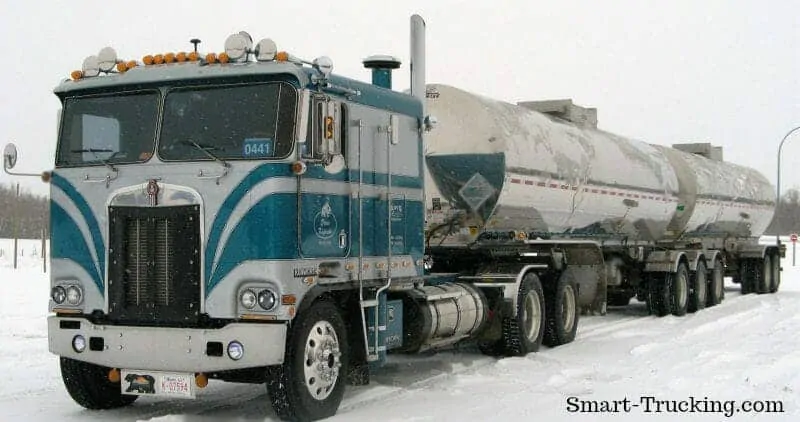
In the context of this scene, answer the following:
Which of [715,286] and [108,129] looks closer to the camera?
[108,129]

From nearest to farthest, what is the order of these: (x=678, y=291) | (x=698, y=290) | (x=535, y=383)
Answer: (x=535, y=383)
(x=678, y=291)
(x=698, y=290)

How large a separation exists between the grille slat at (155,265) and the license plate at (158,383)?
1.45 ft

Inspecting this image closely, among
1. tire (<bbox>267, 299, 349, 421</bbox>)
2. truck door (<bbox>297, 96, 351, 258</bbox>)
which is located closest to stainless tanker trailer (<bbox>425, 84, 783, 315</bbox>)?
truck door (<bbox>297, 96, 351, 258</bbox>)

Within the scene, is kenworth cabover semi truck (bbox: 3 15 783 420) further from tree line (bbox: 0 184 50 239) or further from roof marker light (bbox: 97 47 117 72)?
tree line (bbox: 0 184 50 239)

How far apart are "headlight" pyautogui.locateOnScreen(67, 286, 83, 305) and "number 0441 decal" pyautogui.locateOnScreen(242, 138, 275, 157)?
197cm

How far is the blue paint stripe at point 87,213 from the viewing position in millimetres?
8305

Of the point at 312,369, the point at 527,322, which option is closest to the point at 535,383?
the point at 527,322

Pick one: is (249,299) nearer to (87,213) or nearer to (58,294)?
(87,213)

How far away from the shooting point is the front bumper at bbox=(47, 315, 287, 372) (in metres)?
7.65

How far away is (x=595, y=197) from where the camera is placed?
50.1ft

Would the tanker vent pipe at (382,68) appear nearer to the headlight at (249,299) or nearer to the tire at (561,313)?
the headlight at (249,299)

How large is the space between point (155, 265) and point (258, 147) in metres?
1.35

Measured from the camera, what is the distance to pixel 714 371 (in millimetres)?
10812

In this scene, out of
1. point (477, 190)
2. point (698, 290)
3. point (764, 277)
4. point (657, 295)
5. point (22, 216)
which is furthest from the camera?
point (22, 216)
